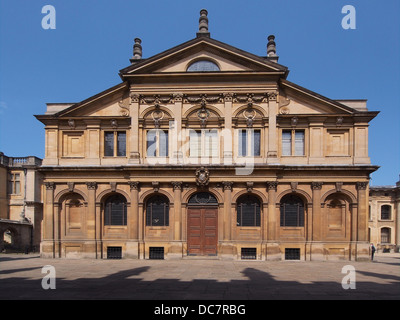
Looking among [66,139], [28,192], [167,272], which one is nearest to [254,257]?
[167,272]

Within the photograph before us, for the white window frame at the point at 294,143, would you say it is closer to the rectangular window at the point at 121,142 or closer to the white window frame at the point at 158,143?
the white window frame at the point at 158,143

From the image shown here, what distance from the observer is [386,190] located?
48.2m

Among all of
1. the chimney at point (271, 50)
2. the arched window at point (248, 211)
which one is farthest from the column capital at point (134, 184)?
the chimney at point (271, 50)

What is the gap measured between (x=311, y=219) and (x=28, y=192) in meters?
35.8

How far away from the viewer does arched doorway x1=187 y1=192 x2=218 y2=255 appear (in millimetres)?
24688

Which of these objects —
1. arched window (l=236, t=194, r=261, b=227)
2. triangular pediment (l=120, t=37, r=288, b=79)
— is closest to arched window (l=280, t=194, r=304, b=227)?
arched window (l=236, t=194, r=261, b=227)

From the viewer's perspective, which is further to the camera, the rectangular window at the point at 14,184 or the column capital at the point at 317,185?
the rectangular window at the point at 14,184

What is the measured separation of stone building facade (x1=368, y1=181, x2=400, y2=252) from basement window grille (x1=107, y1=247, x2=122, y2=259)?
38.6 metres

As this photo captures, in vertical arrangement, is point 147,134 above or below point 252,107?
below

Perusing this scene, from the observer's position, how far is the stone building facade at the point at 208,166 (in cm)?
2434

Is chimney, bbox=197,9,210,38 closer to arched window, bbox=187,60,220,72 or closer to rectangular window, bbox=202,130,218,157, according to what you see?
arched window, bbox=187,60,220,72

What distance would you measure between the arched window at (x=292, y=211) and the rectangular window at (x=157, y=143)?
33.9 feet
